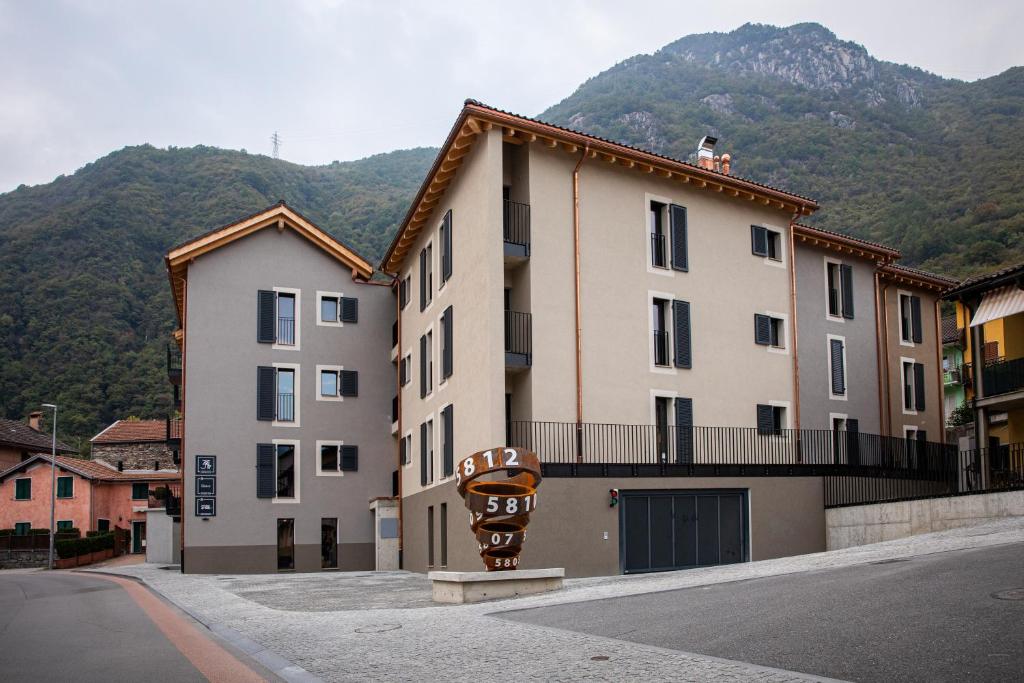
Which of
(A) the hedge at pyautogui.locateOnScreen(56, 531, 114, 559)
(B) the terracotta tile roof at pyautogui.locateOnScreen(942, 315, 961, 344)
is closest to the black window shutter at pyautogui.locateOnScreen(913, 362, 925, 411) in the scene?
(B) the terracotta tile roof at pyautogui.locateOnScreen(942, 315, 961, 344)

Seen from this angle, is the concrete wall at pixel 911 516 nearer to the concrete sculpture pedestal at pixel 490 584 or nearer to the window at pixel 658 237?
the window at pixel 658 237

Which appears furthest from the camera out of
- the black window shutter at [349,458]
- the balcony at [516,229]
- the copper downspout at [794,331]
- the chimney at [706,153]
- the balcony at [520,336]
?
the black window shutter at [349,458]

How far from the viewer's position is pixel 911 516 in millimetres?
22891

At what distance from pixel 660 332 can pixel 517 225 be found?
17.5 feet

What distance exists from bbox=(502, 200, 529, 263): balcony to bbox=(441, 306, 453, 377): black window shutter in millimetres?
3947

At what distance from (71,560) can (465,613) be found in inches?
1758

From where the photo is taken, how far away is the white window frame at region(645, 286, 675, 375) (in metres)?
26.9

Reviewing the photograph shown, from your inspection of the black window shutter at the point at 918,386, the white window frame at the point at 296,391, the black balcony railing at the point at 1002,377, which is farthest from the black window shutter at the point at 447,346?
the black window shutter at the point at 918,386

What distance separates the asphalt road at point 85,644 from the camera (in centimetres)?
1055

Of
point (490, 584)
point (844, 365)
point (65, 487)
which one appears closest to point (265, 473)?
point (490, 584)

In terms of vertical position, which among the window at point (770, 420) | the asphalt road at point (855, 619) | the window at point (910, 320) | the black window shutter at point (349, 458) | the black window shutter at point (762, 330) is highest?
the window at point (910, 320)

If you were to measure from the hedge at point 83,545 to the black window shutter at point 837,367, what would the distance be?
1597 inches

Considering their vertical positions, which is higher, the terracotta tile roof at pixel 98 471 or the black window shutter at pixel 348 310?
the black window shutter at pixel 348 310

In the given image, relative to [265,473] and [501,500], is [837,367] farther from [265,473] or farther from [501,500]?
[265,473]
